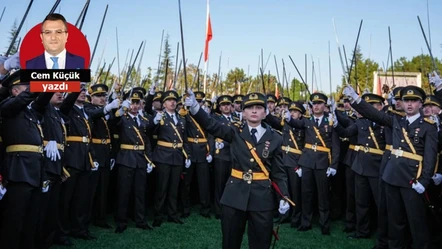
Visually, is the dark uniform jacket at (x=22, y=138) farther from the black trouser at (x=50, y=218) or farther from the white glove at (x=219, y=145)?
the white glove at (x=219, y=145)

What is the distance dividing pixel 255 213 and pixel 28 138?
9.66ft

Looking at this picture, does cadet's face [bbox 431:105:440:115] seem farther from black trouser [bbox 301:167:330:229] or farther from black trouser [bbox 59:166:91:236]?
black trouser [bbox 59:166:91:236]

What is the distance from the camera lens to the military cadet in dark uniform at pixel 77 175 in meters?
6.61

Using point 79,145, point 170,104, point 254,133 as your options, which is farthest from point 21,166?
point 170,104

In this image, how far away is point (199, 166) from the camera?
9.20 metres

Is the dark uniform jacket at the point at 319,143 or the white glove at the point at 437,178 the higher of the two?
the dark uniform jacket at the point at 319,143

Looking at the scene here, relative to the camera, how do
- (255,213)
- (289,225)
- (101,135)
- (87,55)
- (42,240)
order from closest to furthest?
(255,213) → (87,55) → (42,240) → (101,135) → (289,225)

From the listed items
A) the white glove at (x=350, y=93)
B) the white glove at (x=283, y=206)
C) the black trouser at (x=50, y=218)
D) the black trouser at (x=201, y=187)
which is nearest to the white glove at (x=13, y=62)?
the black trouser at (x=50, y=218)

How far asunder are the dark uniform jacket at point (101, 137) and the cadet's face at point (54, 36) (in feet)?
7.82

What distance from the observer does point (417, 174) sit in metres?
5.84

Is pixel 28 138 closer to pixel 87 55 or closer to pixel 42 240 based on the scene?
pixel 87 55

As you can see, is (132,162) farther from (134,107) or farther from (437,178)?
(437,178)

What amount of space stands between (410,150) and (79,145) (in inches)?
209

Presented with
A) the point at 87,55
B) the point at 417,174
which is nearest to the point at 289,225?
the point at 417,174
